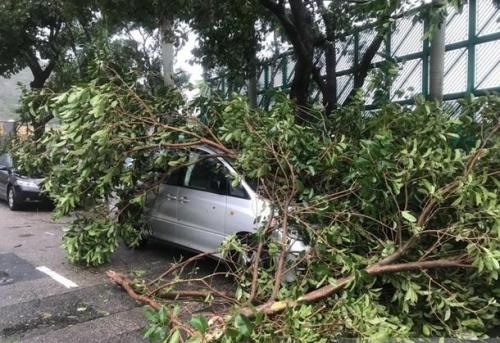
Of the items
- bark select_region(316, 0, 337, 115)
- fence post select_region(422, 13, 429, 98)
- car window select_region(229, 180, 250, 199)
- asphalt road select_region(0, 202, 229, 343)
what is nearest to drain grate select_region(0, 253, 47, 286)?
asphalt road select_region(0, 202, 229, 343)

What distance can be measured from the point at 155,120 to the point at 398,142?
2.61 meters

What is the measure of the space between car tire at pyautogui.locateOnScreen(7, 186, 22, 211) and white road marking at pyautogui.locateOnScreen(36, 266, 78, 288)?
18.5 ft

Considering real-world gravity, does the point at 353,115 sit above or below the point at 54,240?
above

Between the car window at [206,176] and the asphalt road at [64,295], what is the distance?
3.70 feet

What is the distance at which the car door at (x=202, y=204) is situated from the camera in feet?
18.5

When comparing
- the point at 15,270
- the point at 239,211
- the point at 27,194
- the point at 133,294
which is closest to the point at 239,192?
the point at 239,211

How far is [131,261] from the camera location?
6.51 meters

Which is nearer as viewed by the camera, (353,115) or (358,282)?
(358,282)

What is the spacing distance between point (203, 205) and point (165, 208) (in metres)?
0.81

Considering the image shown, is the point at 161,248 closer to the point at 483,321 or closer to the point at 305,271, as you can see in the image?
the point at 305,271

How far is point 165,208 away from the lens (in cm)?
641

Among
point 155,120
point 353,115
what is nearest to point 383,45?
point 353,115

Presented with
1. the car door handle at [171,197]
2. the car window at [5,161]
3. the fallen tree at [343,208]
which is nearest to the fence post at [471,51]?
the fallen tree at [343,208]

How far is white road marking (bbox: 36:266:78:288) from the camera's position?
5.48 meters
